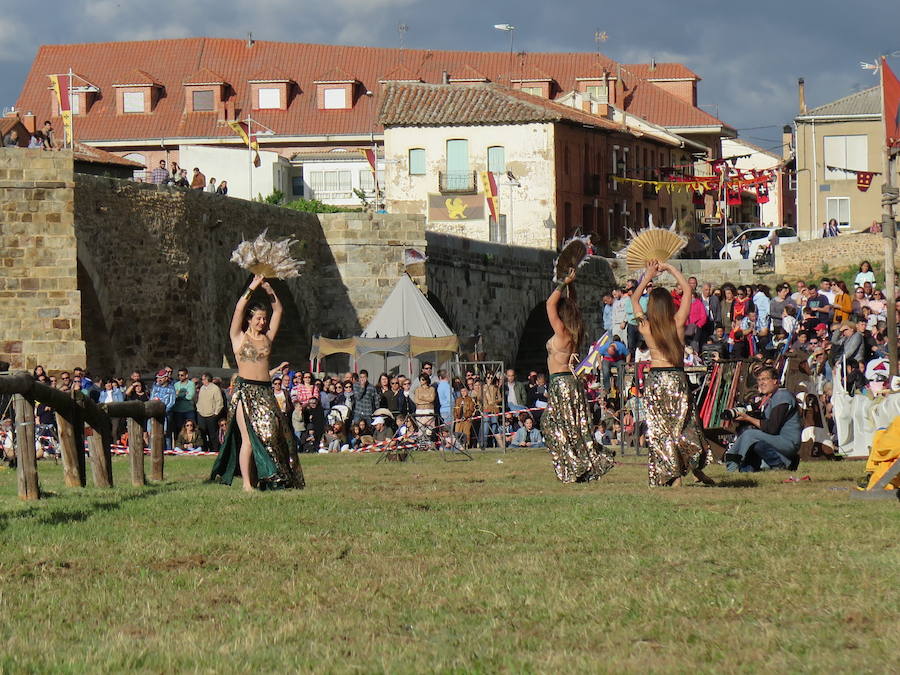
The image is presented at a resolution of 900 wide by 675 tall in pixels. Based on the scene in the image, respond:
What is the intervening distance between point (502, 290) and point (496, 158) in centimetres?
1512

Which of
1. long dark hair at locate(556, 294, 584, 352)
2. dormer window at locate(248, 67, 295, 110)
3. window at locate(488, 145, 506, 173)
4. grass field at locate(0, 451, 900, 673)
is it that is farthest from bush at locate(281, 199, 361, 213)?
grass field at locate(0, 451, 900, 673)

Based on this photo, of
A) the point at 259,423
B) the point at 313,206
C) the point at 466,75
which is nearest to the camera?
the point at 259,423

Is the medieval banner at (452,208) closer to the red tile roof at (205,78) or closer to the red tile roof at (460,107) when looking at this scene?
the red tile roof at (460,107)

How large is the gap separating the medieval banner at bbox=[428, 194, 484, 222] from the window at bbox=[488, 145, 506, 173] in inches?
62.5

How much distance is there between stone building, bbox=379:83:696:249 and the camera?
59.2 metres

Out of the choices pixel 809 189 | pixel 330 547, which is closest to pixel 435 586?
pixel 330 547

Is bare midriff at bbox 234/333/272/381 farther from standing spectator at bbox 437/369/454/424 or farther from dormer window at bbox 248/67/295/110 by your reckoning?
dormer window at bbox 248/67/295/110

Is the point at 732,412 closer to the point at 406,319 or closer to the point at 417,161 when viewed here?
the point at 406,319

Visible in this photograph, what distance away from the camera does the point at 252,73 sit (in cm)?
7200

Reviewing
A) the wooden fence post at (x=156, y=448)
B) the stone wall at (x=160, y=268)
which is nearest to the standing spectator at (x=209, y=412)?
the stone wall at (x=160, y=268)

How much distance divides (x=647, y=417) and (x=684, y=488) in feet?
1.93

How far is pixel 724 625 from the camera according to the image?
19.0ft

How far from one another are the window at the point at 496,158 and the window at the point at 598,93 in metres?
11.1

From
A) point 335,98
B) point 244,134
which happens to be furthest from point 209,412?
point 335,98
